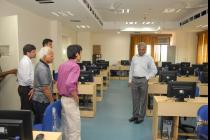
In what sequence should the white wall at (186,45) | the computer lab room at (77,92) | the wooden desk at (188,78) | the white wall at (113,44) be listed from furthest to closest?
1. the white wall at (113,44)
2. the white wall at (186,45)
3. the wooden desk at (188,78)
4. the computer lab room at (77,92)

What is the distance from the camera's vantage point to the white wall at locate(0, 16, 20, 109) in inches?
184

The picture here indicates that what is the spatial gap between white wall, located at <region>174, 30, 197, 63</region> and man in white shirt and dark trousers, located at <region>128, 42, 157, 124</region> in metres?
9.43

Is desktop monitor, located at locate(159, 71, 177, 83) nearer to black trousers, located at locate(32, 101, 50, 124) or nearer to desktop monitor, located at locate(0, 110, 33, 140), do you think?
black trousers, located at locate(32, 101, 50, 124)

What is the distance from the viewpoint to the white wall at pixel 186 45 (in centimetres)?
1333

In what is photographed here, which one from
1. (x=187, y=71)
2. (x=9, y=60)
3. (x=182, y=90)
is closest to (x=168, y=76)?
(x=182, y=90)

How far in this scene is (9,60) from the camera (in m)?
4.74

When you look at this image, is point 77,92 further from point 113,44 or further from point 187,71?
point 113,44

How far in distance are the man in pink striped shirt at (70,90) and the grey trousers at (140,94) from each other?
1.95 meters

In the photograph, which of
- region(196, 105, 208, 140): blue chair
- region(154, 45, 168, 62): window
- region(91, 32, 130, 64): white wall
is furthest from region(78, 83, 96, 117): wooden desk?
region(154, 45, 168, 62): window

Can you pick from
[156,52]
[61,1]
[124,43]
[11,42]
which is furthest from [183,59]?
[11,42]

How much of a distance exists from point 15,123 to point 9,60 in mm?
3413

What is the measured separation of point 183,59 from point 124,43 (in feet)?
11.9

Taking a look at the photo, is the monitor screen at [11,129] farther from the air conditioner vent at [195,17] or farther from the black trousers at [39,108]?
the air conditioner vent at [195,17]

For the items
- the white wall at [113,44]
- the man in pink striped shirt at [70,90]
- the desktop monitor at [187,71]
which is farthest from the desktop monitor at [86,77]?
the white wall at [113,44]
